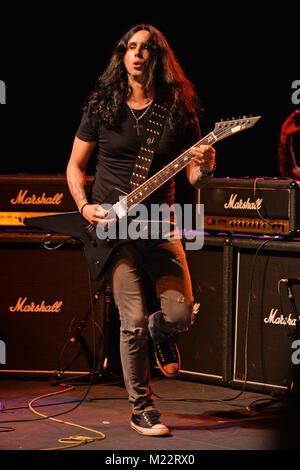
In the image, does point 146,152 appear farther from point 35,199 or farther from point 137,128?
point 35,199

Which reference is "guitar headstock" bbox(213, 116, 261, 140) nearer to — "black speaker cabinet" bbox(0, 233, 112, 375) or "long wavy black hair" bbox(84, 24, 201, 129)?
"long wavy black hair" bbox(84, 24, 201, 129)

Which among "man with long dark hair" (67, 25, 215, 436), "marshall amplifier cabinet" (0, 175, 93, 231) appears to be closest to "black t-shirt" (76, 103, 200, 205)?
"man with long dark hair" (67, 25, 215, 436)

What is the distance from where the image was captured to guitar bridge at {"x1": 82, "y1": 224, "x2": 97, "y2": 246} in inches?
174

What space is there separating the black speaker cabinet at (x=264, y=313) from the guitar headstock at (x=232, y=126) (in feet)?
3.64

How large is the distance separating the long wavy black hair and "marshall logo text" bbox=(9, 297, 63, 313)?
1609 millimetres

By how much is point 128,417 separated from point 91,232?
3.56 ft

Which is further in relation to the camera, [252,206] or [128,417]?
[252,206]

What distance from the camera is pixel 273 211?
5016 millimetres

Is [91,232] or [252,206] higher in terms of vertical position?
[252,206]

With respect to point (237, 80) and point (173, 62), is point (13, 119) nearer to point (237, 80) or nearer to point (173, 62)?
point (237, 80)

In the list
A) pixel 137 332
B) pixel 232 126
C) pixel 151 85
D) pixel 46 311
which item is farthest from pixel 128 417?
pixel 151 85

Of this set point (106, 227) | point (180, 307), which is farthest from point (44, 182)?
point (180, 307)

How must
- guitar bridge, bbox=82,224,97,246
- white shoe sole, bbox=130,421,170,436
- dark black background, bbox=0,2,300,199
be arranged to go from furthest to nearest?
dark black background, bbox=0,2,300,199 → guitar bridge, bbox=82,224,97,246 → white shoe sole, bbox=130,421,170,436

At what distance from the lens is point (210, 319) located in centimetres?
543
